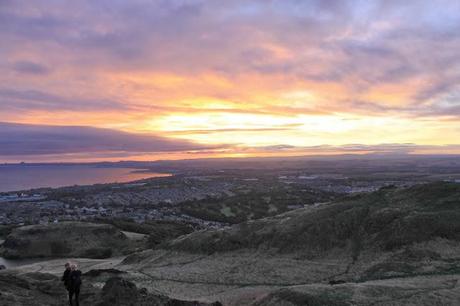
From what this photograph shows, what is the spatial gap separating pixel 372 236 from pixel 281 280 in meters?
10.1

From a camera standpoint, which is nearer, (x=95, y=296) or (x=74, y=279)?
(x=74, y=279)

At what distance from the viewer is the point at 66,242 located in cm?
7969

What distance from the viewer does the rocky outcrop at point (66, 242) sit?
250 feet

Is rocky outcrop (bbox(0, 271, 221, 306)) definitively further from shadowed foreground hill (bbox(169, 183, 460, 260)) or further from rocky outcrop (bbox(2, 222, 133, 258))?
rocky outcrop (bbox(2, 222, 133, 258))

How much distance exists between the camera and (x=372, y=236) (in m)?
37.2

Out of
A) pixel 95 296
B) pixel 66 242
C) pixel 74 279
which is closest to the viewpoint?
pixel 74 279

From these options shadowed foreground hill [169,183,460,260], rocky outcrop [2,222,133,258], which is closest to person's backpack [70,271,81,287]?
shadowed foreground hill [169,183,460,260]

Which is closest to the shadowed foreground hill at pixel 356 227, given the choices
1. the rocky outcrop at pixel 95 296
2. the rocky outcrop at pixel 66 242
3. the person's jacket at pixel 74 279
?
the rocky outcrop at pixel 95 296

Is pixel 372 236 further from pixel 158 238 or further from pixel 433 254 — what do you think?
pixel 158 238

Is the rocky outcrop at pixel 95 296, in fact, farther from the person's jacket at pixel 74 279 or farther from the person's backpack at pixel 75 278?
the person's backpack at pixel 75 278

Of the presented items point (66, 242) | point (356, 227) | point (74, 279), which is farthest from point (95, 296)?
point (66, 242)

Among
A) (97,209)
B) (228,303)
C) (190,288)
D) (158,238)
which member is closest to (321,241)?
(190,288)

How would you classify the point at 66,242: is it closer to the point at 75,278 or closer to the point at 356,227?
the point at 356,227

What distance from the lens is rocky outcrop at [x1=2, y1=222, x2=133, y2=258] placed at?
76.3 metres
